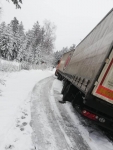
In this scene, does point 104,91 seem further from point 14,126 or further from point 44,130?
point 14,126

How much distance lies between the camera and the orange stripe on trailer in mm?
4346

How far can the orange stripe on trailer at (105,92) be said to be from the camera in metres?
4.35

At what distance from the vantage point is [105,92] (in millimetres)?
4363

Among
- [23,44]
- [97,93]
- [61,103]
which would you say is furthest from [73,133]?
[23,44]

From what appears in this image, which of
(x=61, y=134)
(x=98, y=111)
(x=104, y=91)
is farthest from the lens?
(x=98, y=111)

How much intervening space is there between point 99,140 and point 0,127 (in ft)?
9.93

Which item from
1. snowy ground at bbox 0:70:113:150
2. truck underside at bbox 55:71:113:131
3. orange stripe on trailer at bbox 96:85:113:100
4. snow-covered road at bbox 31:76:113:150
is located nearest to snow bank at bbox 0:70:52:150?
snowy ground at bbox 0:70:113:150

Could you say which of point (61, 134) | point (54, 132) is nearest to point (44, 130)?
point (54, 132)

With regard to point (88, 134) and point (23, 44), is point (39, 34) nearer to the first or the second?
point (23, 44)

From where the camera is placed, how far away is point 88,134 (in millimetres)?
5438

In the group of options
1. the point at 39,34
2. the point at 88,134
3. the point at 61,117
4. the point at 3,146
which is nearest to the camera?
the point at 3,146

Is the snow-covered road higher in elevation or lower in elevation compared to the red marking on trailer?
lower

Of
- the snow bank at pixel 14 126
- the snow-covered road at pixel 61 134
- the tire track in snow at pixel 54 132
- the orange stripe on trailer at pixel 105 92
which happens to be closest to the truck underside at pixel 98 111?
the orange stripe on trailer at pixel 105 92

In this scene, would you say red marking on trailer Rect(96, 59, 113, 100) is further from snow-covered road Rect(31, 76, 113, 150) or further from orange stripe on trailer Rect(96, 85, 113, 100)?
snow-covered road Rect(31, 76, 113, 150)
